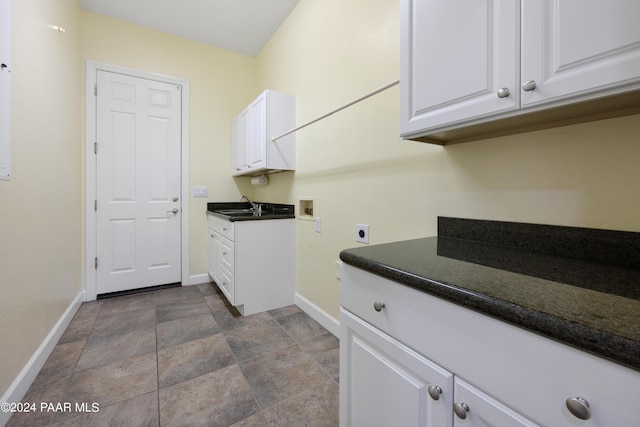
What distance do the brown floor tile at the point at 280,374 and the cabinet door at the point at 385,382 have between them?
0.53 metres

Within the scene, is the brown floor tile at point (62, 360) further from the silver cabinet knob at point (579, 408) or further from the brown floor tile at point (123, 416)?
the silver cabinet knob at point (579, 408)

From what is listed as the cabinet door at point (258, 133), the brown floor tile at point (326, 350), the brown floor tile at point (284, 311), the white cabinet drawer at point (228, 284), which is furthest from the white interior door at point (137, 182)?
the brown floor tile at point (326, 350)

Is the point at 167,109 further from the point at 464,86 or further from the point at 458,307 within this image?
the point at 458,307

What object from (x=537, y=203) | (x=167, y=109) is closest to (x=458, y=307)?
(x=537, y=203)

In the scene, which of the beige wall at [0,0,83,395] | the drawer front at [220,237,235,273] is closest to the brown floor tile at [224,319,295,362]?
the drawer front at [220,237,235,273]

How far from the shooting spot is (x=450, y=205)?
1222mm

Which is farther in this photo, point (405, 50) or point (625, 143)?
point (405, 50)

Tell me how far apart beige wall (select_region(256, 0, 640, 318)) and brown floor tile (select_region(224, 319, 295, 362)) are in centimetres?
39

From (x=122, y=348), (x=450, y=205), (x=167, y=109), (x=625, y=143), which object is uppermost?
(x=167, y=109)

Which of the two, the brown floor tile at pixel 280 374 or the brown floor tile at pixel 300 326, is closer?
the brown floor tile at pixel 280 374

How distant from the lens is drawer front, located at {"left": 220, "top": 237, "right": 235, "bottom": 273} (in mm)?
2244

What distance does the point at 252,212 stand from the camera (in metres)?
3.05

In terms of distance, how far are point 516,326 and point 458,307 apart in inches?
4.6

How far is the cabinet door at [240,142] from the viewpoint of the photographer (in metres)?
2.81
